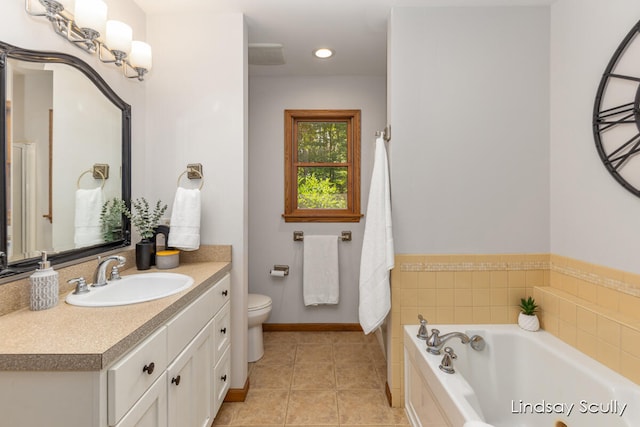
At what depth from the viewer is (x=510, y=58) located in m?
1.91

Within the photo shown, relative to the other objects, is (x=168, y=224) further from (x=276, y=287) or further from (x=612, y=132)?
(x=612, y=132)

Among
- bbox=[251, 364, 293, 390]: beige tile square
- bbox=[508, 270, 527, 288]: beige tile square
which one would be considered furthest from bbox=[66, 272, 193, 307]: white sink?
bbox=[508, 270, 527, 288]: beige tile square

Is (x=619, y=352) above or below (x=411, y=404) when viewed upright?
above

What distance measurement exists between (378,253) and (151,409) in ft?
4.24

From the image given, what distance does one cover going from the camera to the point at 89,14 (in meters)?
1.36

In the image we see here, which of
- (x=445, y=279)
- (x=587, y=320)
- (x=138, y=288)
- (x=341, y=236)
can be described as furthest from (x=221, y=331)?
(x=587, y=320)

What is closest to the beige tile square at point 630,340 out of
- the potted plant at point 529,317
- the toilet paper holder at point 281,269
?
the potted plant at point 529,317

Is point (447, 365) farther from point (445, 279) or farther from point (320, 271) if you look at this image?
point (320, 271)

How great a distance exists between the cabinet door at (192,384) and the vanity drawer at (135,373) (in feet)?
0.40

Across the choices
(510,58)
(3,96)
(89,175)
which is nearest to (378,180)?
(510,58)

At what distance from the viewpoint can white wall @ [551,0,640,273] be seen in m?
1.44

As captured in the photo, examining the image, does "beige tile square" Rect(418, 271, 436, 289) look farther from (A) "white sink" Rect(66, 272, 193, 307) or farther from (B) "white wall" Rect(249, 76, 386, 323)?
(A) "white sink" Rect(66, 272, 193, 307)

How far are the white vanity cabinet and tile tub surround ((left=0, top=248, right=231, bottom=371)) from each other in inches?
1.4

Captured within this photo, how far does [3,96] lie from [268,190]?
1.98 metres
